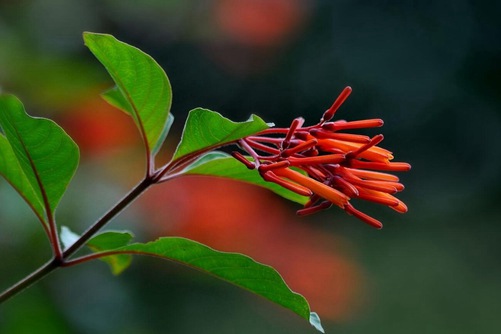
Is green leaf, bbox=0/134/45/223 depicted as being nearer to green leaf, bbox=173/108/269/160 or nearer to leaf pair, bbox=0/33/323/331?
leaf pair, bbox=0/33/323/331

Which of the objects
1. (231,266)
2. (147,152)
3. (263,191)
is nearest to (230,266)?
(231,266)

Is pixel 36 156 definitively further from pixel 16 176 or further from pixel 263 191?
pixel 263 191

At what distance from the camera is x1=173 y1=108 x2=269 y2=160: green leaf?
644 mm

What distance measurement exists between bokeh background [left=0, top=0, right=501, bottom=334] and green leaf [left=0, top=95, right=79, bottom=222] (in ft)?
2.26

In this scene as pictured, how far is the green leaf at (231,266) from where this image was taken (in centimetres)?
71

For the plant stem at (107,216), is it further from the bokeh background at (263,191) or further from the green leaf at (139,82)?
the bokeh background at (263,191)

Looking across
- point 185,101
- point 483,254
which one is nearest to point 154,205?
point 185,101

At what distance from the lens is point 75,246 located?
2.21ft

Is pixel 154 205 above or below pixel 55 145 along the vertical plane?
below

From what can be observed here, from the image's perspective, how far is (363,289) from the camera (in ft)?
10.9

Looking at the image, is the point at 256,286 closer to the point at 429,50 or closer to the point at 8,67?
the point at 8,67

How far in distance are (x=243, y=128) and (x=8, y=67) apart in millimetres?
949

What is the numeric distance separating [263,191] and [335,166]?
223cm

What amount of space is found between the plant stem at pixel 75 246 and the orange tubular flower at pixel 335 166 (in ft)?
0.34
